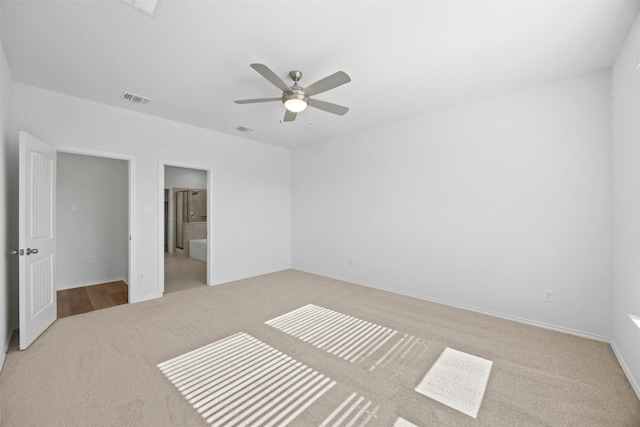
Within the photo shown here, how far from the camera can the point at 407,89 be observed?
10.2 feet

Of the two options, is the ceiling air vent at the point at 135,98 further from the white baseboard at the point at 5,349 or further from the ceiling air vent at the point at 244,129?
the white baseboard at the point at 5,349

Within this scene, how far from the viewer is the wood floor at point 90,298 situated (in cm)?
355

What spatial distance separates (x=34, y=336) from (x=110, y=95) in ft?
8.97

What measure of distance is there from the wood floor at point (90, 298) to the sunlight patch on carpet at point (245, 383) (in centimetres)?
218

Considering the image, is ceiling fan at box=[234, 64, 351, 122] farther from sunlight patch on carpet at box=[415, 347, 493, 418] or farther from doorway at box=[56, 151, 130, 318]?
doorway at box=[56, 151, 130, 318]

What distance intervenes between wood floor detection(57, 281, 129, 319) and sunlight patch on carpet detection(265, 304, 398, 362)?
2489mm

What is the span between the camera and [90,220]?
15.4ft

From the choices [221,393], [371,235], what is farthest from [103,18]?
[371,235]

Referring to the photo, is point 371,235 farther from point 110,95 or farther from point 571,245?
point 110,95

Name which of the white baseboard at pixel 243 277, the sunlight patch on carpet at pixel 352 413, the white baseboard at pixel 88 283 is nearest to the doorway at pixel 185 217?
the white baseboard at pixel 88 283

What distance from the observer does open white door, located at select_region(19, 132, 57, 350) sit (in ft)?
8.29

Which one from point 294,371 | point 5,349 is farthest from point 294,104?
point 5,349

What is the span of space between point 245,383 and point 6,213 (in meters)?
2.85

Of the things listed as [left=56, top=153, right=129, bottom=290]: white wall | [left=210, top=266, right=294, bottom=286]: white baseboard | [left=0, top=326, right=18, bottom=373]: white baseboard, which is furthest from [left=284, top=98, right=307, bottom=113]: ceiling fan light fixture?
[left=56, top=153, right=129, bottom=290]: white wall
